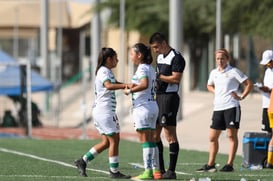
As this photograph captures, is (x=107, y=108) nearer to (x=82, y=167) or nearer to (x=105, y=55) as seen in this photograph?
(x=105, y=55)

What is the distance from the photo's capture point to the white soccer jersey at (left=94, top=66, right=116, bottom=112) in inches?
635

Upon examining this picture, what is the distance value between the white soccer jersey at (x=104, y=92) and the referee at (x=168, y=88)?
0.75 meters

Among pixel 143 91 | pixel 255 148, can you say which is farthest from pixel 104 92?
pixel 255 148

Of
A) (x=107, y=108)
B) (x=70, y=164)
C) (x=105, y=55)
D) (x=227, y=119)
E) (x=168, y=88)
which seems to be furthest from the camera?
(x=70, y=164)

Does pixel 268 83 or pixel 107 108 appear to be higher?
pixel 268 83

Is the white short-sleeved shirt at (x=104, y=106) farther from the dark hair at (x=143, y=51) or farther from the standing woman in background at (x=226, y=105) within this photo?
the standing woman in background at (x=226, y=105)

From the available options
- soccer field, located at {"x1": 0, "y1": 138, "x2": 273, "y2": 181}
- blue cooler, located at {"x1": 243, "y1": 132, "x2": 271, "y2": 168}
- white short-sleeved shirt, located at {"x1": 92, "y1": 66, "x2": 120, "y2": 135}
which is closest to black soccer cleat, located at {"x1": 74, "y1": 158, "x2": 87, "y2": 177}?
soccer field, located at {"x1": 0, "y1": 138, "x2": 273, "y2": 181}

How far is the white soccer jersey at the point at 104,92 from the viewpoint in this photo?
16.1 m

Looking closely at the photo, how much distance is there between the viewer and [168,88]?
1647 centimetres

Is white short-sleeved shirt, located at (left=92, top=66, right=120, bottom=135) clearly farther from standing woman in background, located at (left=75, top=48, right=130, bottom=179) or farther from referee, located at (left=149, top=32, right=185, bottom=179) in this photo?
referee, located at (left=149, top=32, right=185, bottom=179)

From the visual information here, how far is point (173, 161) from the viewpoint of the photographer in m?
16.4

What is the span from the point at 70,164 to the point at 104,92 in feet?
11.5

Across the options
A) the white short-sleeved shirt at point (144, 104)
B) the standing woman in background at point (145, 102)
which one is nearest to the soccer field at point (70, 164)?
the standing woman in background at point (145, 102)

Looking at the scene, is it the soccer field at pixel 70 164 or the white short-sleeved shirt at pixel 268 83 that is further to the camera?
the white short-sleeved shirt at pixel 268 83
